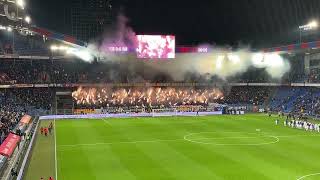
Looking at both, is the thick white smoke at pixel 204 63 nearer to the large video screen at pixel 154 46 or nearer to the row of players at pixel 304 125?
the large video screen at pixel 154 46

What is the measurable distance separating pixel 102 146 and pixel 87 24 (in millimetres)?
42784

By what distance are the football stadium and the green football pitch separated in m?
0.15

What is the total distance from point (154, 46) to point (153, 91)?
12339mm

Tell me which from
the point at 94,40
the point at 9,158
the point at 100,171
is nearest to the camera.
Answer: the point at 100,171

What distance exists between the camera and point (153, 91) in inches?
3004

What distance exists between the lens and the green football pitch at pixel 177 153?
24.5 metres

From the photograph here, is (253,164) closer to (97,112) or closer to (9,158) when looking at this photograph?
(9,158)

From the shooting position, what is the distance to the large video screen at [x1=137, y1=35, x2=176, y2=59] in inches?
2598

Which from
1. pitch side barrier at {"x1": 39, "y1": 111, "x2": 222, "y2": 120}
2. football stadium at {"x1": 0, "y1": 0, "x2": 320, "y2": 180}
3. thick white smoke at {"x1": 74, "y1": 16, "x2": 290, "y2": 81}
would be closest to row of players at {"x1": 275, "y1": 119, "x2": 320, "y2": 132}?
football stadium at {"x1": 0, "y1": 0, "x2": 320, "y2": 180}

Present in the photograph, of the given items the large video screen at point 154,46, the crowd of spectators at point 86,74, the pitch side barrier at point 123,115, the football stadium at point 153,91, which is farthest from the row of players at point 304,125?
the large video screen at point 154,46

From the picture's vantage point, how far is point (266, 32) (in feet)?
246

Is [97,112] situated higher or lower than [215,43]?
lower

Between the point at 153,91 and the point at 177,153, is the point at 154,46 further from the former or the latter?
the point at 177,153

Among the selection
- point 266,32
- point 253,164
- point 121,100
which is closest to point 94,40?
point 121,100
